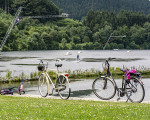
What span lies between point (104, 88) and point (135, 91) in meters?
1.46

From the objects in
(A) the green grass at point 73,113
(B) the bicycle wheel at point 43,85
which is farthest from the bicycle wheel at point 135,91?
(B) the bicycle wheel at point 43,85

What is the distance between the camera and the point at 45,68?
1530cm

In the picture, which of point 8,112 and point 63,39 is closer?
point 8,112

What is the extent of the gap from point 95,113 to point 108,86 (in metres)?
3.87

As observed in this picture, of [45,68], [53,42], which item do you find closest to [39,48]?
[53,42]

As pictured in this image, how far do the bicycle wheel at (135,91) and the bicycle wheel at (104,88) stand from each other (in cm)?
71

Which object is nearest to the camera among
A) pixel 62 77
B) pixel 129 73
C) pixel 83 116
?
pixel 83 116

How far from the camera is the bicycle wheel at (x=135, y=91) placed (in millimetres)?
12547

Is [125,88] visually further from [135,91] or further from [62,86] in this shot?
[62,86]

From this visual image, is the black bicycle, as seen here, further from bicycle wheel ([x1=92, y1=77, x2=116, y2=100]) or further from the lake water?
the lake water

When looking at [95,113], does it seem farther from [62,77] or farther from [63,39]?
[63,39]

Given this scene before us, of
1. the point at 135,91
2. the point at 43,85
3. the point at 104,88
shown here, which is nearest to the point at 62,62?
the point at 43,85

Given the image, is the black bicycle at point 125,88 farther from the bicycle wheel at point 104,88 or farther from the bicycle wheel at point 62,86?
the bicycle wheel at point 62,86

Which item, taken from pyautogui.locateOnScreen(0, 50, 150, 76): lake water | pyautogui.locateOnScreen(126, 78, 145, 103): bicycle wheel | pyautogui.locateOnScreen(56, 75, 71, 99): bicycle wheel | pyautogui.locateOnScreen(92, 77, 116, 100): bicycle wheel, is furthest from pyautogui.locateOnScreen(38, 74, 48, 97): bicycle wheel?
pyautogui.locateOnScreen(0, 50, 150, 76): lake water
